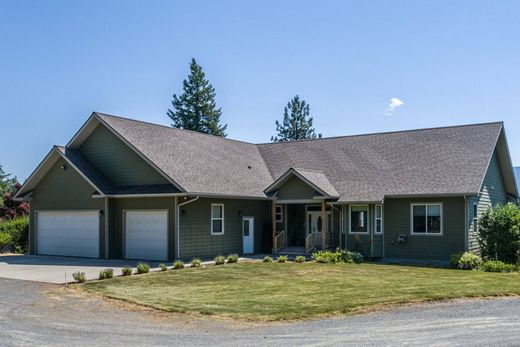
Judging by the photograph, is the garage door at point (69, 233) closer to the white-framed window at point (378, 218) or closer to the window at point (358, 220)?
the window at point (358, 220)

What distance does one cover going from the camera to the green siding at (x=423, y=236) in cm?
2367

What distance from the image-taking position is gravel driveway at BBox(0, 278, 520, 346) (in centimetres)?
962

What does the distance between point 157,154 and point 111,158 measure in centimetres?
241

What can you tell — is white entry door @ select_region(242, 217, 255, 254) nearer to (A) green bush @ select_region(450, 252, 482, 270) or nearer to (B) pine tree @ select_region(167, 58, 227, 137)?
(A) green bush @ select_region(450, 252, 482, 270)

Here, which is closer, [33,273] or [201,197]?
[33,273]

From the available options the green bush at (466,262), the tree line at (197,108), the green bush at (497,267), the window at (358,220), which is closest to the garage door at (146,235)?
the window at (358,220)

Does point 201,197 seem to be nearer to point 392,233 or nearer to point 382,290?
point 392,233

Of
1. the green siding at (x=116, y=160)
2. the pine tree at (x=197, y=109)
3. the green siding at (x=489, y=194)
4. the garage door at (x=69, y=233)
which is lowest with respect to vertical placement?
the garage door at (x=69, y=233)

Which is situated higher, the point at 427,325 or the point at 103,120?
the point at 103,120

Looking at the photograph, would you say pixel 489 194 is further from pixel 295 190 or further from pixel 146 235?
pixel 146 235

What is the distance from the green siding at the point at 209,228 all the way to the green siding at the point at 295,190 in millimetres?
1844

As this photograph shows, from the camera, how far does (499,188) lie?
2900 centimetres

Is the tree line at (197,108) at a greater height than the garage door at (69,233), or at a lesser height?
greater

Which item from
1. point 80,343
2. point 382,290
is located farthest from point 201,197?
point 80,343
